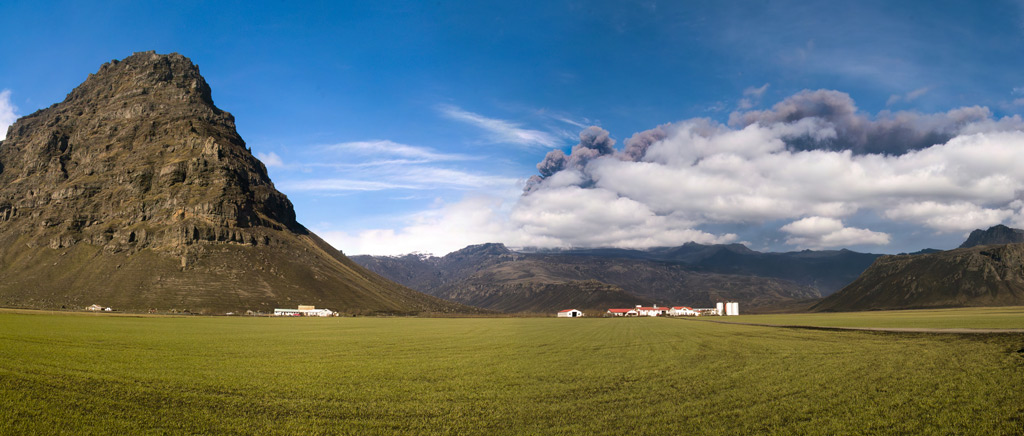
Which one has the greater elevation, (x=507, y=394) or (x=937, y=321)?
(x=507, y=394)

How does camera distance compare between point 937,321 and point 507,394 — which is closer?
point 507,394

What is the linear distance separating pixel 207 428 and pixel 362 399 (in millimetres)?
5904

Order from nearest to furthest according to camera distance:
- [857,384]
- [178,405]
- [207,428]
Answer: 1. [207,428]
2. [178,405]
3. [857,384]

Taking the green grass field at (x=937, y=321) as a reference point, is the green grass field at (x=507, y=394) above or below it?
above

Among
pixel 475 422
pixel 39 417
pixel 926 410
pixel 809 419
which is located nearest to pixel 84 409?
pixel 39 417

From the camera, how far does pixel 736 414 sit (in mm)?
18297

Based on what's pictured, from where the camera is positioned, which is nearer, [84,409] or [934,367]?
[84,409]

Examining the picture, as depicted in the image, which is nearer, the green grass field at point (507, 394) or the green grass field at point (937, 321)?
the green grass field at point (507, 394)

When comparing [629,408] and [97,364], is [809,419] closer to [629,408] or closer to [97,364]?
[629,408]

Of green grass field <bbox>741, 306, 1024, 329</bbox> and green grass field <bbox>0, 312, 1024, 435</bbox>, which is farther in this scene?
green grass field <bbox>741, 306, 1024, 329</bbox>

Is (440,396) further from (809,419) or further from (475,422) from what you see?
(809,419)

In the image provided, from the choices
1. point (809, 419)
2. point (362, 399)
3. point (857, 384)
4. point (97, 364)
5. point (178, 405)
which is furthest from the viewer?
point (97, 364)

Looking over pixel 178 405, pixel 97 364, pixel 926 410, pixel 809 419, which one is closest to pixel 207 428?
pixel 178 405

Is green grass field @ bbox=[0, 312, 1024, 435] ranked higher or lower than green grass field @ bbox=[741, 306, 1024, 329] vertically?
higher
